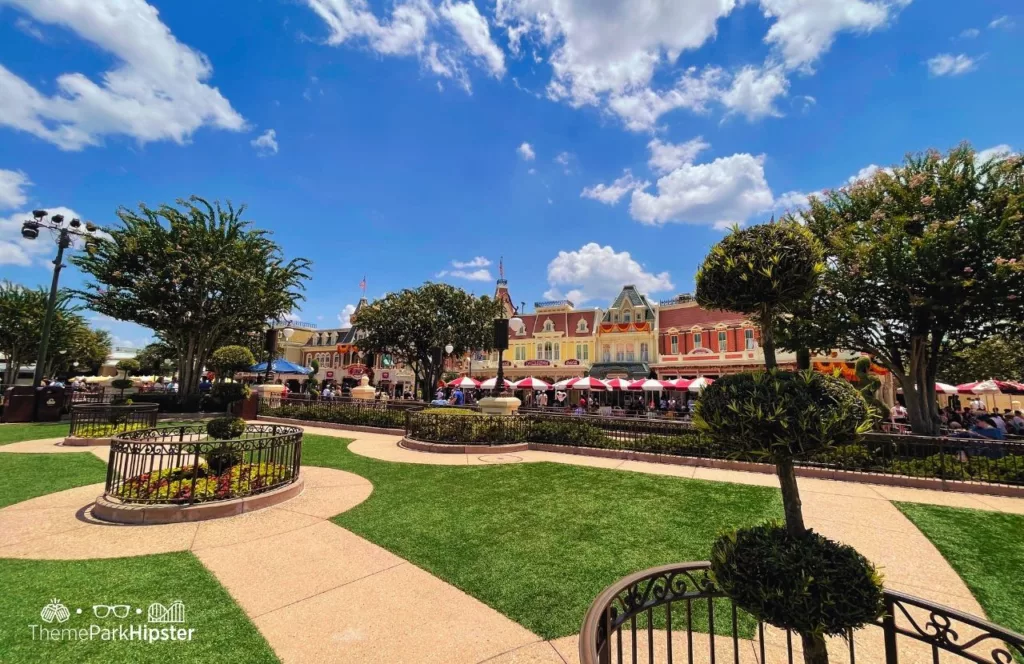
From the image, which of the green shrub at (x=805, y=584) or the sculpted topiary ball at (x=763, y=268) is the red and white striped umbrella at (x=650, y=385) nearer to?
the sculpted topiary ball at (x=763, y=268)

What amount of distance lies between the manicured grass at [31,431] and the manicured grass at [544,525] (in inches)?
453

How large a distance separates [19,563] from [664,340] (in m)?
37.9

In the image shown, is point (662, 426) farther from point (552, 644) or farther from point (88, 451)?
point (88, 451)

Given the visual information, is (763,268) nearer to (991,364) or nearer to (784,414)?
(784,414)

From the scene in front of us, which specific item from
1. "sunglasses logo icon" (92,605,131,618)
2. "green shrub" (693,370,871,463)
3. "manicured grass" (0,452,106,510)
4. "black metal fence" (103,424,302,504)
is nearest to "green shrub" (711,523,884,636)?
"green shrub" (693,370,871,463)

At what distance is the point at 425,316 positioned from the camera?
2911 cm

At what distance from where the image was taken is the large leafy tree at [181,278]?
2225 centimetres

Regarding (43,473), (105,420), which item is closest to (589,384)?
(105,420)

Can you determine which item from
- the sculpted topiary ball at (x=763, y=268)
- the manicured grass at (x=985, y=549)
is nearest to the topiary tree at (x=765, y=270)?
the sculpted topiary ball at (x=763, y=268)

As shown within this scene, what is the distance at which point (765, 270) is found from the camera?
3.19m

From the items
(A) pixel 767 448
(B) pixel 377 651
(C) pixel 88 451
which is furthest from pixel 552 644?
(C) pixel 88 451

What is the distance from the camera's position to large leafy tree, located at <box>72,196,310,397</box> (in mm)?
22250

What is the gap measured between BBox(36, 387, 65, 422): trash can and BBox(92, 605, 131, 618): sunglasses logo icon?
68.3 ft

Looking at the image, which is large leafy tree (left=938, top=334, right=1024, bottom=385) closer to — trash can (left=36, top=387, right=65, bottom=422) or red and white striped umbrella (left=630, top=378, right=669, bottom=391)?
red and white striped umbrella (left=630, top=378, right=669, bottom=391)
